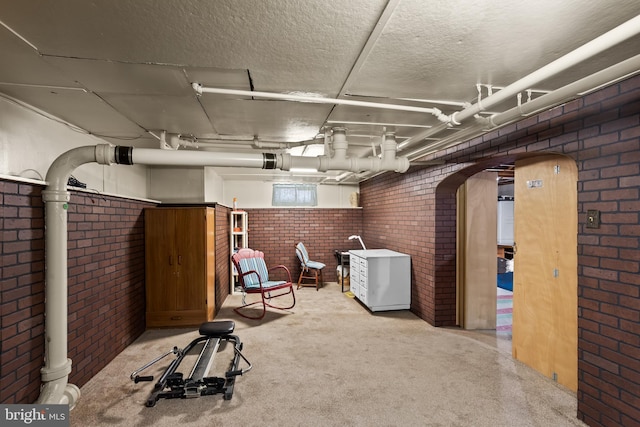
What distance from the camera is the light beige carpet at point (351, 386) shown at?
2137mm

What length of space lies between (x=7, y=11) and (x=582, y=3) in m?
2.49

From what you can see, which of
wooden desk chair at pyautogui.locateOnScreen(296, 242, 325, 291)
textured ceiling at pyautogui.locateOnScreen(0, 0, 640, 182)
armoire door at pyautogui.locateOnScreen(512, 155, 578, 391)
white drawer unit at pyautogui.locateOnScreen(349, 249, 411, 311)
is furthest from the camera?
wooden desk chair at pyautogui.locateOnScreen(296, 242, 325, 291)

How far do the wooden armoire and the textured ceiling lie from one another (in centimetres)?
157

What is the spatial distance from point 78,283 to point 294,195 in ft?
15.6

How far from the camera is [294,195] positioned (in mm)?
6941

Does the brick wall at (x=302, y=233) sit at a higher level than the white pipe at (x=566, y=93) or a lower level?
lower

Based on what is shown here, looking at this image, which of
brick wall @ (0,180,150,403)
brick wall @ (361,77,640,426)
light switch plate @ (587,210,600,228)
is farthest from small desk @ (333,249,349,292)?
Result: light switch plate @ (587,210,600,228)

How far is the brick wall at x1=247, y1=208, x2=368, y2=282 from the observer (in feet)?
22.0

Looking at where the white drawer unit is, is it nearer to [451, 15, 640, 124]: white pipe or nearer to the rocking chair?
the rocking chair

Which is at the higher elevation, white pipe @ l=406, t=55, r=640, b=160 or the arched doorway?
white pipe @ l=406, t=55, r=640, b=160

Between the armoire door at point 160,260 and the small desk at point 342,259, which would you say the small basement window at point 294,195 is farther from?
the armoire door at point 160,260

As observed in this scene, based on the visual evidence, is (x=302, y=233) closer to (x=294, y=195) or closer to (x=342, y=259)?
(x=294, y=195)

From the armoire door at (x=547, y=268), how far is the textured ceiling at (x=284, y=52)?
85 cm
